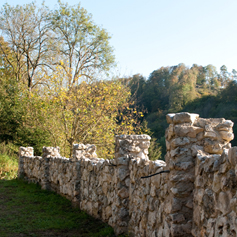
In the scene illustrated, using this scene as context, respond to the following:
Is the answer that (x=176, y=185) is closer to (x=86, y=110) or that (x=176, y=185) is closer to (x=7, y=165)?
(x=86, y=110)

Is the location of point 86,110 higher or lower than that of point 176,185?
higher

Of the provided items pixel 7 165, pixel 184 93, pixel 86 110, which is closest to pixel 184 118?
pixel 86 110

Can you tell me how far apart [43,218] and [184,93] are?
27.0m

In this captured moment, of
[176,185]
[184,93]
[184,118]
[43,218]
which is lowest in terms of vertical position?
[43,218]

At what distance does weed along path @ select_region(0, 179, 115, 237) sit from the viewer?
255 inches

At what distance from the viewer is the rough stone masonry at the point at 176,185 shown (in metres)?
2.73

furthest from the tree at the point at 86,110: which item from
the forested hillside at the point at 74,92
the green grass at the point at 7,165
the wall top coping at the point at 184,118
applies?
the wall top coping at the point at 184,118

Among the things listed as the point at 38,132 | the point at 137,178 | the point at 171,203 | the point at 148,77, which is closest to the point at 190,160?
the point at 171,203

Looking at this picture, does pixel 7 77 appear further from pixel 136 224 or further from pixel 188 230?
pixel 188 230

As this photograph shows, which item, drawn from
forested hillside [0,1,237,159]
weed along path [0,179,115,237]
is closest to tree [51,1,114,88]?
forested hillside [0,1,237,159]

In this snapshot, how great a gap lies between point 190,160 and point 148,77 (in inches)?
1470

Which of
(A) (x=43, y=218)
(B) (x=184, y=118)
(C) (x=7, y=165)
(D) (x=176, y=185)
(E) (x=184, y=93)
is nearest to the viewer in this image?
(D) (x=176, y=185)

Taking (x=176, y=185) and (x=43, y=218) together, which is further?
(x=43, y=218)

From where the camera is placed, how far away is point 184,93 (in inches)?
1273
